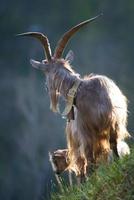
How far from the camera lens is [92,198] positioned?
566 cm

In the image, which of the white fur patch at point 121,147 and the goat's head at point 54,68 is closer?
the white fur patch at point 121,147

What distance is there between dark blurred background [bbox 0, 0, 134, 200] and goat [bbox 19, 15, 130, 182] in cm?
1082

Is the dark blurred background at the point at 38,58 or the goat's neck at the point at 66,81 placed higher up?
the goat's neck at the point at 66,81

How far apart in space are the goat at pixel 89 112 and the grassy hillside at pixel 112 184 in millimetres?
1354

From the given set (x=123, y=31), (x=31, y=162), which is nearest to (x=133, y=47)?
(x=123, y=31)

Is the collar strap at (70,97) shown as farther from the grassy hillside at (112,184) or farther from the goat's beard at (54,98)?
the grassy hillside at (112,184)

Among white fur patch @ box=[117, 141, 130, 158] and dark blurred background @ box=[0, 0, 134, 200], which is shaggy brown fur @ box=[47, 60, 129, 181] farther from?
dark blurred background @ box=[0, 0, 134, 200]

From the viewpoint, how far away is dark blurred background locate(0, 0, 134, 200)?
18.9 m

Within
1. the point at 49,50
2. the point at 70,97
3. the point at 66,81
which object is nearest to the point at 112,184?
the point at 70,97

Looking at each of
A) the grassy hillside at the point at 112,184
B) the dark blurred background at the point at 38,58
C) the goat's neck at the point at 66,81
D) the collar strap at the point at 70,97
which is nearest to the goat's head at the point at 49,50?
the goat's neck at the point at 66,81

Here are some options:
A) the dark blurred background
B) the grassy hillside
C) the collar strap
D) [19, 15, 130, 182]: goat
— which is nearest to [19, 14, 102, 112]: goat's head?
[19, 15, 130, 182]: goat

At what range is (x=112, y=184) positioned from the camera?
18.3 ft

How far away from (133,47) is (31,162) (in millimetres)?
3485

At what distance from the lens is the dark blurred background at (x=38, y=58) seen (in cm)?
1889
